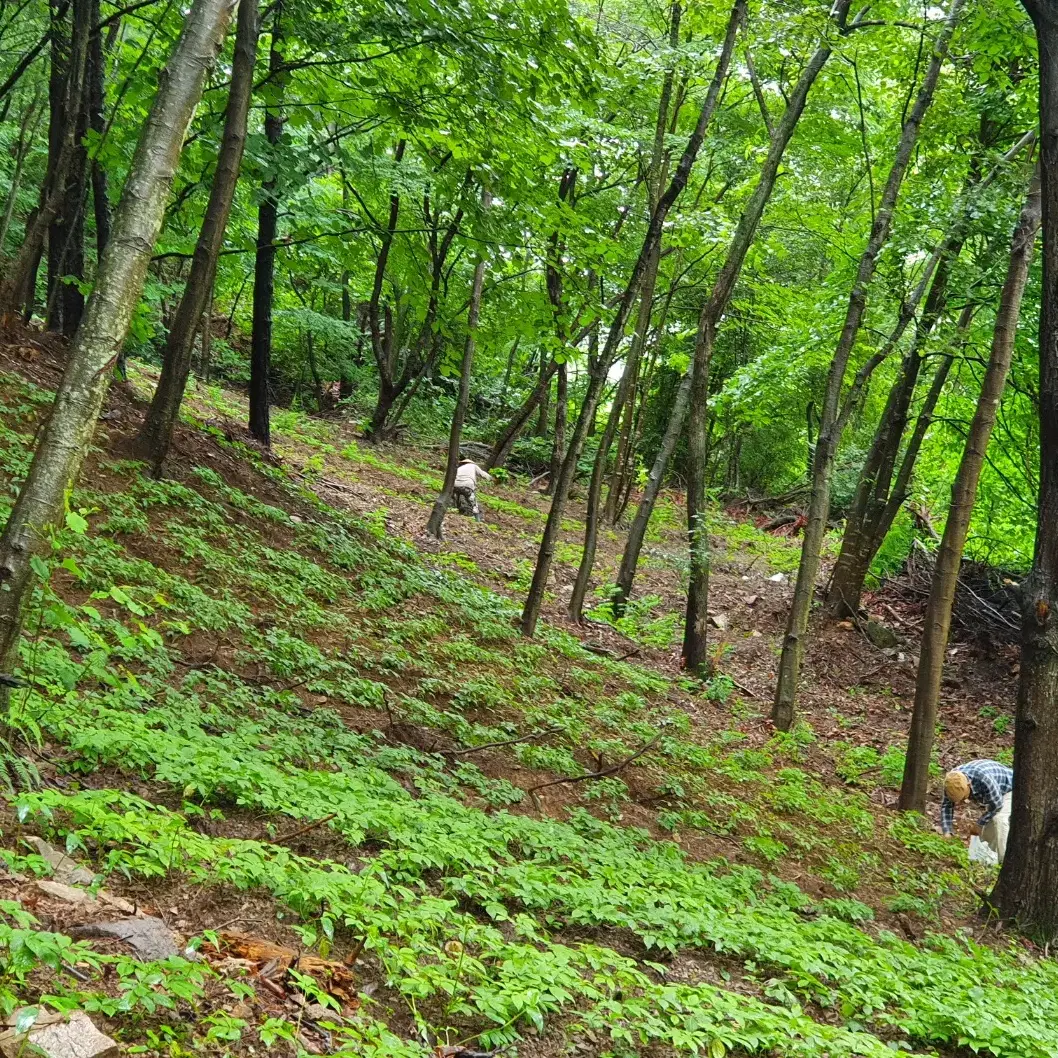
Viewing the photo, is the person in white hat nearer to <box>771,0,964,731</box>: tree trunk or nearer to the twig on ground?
the twig on ground

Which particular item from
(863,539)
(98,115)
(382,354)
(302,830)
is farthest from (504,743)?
(382,354)

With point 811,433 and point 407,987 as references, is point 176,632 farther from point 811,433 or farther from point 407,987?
point 811,433

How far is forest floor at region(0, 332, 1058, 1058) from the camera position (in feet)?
9.37

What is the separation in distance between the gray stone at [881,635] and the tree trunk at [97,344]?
13925 millimetres

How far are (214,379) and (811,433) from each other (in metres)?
19.4

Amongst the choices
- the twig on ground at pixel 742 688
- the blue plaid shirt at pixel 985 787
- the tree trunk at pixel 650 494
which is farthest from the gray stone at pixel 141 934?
the tree trunk at pixel 650 494

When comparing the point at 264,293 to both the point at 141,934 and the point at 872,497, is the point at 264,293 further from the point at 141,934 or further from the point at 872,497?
the point at 872,497

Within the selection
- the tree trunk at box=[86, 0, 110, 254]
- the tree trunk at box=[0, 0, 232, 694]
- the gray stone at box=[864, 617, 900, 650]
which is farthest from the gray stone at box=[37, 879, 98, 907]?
the gray stone at box=[864, 617, 900, 650]

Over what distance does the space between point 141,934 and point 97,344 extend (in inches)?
78.0

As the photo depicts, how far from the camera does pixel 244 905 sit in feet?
10.5

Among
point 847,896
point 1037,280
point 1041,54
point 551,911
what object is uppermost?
point 1037,280

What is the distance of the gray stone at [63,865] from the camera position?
280 centimetres

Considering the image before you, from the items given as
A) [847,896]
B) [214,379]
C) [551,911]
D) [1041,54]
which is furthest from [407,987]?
[214,379]

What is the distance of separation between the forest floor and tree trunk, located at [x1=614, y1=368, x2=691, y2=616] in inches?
74.3
